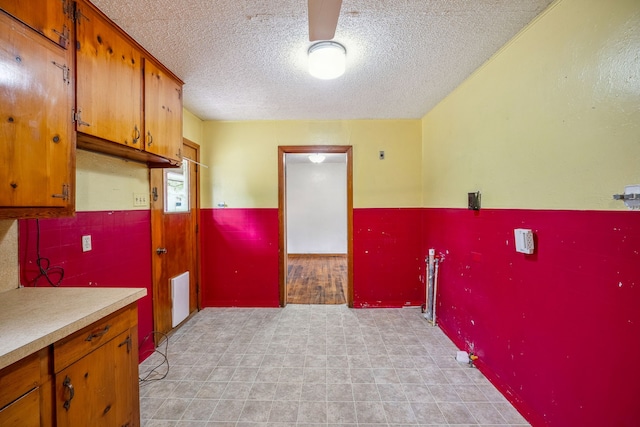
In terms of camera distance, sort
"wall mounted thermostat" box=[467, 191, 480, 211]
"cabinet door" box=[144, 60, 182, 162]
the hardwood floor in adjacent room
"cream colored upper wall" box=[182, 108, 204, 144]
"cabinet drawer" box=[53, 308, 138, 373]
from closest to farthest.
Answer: "cabinet drawer" box=[53, 308, 138, 373] → "cabinet door" box=[144, 60, 182, 162] → "wall mounted thermostat" box=[467, 191, 480, 211] → "cream colored upper wall" box=[182, 108, 204, 144] → the hardwood floor in adjacent room

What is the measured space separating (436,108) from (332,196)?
3858 mm

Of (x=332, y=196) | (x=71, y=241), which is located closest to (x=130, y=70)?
(x=71, y=241)

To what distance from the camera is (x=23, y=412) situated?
33.0 inches

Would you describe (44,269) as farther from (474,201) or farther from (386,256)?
(386,256)

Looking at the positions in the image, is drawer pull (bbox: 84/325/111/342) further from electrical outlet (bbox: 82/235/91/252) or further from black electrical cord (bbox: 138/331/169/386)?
black electrical cord (bbox: 138/331/169/386)

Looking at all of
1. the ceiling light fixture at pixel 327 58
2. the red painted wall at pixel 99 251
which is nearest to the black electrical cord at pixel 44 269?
the red painted wall at pixel 99 251

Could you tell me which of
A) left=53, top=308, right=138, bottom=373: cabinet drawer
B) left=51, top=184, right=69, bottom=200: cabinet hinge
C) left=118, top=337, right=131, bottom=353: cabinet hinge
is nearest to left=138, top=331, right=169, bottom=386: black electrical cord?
left=118, top=337, right=131, bottom=353: cabinet hinge

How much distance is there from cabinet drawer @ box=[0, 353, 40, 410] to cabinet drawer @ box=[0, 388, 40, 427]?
0.05 feet

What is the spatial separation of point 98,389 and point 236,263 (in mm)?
2246

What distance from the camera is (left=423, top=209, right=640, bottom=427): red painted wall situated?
1.10m

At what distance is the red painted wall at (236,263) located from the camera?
3.36m

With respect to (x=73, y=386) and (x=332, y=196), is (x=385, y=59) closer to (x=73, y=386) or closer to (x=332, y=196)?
(x=73, y=386)

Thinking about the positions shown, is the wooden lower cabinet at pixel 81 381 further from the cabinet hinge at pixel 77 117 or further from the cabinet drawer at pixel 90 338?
the cabinet hinge at pixel 77 117

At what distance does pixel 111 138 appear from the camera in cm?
153
